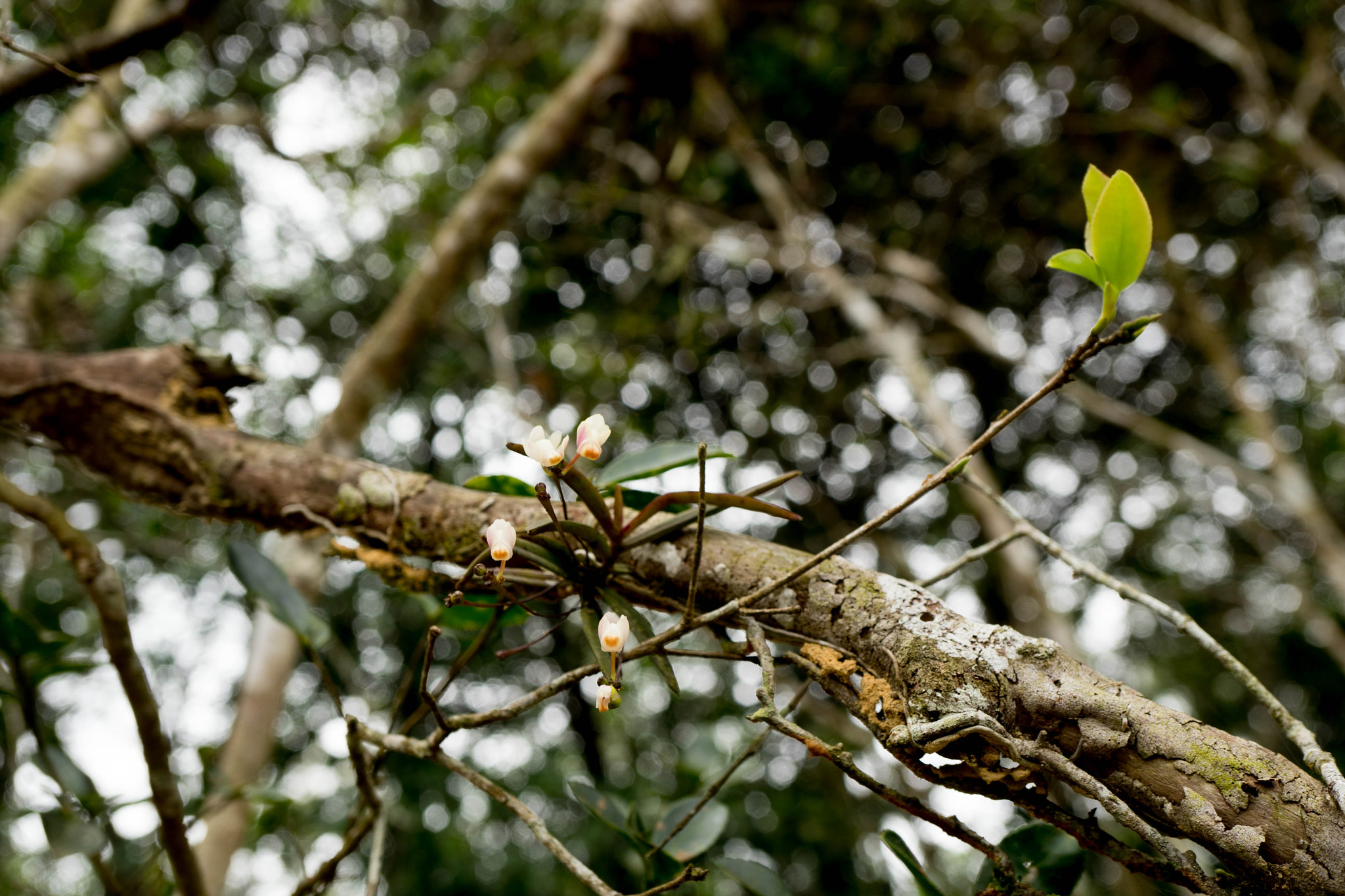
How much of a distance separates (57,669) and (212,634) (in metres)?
2.81

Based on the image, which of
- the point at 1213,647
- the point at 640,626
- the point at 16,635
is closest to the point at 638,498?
the point at 640,626

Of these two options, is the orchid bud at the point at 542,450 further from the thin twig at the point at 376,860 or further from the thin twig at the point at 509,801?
the thin twig at the point at 376,860

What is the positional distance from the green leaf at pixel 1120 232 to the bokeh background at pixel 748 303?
1537mm

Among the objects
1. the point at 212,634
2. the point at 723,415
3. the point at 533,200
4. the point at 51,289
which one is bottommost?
the point at 212,634

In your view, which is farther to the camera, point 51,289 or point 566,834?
point 566,834

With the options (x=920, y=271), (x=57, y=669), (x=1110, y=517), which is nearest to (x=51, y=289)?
(x=57, y=669)

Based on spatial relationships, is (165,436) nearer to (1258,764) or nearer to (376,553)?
(376,553)

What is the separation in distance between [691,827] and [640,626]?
0.40m

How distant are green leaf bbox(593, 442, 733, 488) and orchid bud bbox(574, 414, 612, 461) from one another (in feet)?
0.52

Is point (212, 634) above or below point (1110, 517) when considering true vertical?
below

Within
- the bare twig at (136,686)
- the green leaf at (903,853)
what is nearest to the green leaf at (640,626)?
the green leaf at (903,853)

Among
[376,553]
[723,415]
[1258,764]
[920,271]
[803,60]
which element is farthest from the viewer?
[723,415]

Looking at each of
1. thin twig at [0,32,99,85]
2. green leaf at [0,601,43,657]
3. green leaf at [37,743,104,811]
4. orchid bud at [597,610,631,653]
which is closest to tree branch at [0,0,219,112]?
thin twig at [0,32,99,85]

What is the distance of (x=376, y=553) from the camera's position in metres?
0.76
